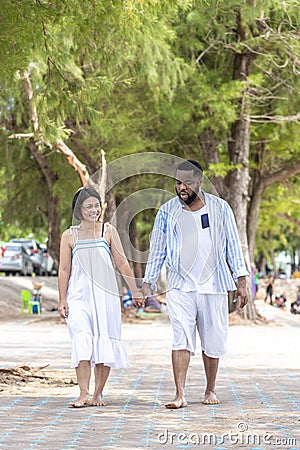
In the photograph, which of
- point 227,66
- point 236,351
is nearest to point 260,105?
point 227,66

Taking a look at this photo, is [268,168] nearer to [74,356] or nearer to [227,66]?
[227,66]

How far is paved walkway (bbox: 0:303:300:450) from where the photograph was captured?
6.77m

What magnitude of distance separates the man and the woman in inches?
13.6

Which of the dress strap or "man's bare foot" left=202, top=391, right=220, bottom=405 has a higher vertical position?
the dress strap

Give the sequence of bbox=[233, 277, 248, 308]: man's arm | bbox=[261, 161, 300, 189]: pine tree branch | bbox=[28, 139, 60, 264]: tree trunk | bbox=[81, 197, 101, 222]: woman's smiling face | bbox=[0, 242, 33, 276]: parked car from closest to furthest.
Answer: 1. bbox=[233, 277, 248, 308]: man's arm
2. bbox=[81, 197, 101, 222]: woman's smiling face
3. bbox=[28, 139, 60, 264]: tree trunk
4. bbox=[261, 161, 300, 189]: pine tree branch
5. bbox=[0, 242, 33, 276]: parked car

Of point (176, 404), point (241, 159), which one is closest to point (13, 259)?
point (241, 159)

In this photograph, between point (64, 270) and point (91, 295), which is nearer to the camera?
point (91, 295)

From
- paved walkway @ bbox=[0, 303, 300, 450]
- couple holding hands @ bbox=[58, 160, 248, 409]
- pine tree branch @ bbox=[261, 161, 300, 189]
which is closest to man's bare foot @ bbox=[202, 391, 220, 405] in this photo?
couple holding hands @ bbox=[58, 160, 248, 409]

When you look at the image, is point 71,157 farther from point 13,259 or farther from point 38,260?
point 38,260

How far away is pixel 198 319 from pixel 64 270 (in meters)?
1.23

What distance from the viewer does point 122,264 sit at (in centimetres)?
896

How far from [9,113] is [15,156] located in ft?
19.3

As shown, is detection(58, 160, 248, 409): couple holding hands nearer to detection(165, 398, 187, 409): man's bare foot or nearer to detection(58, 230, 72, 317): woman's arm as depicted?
detection(58, 230, 72, 317): woman's arm

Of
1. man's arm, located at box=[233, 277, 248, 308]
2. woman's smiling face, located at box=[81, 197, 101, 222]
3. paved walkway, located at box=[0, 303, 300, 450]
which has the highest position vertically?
woman's smiling face, located at box=[81, 197, 101, 222]
